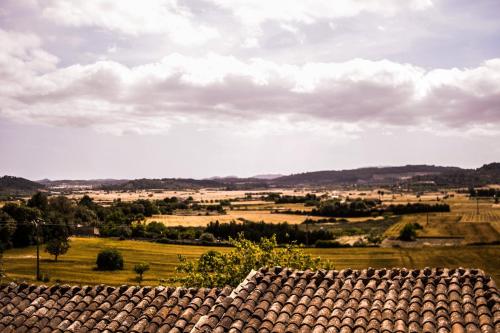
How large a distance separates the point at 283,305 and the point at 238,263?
59.7 feet

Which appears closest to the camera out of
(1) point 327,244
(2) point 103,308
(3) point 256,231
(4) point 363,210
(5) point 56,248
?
(2) point 103,308

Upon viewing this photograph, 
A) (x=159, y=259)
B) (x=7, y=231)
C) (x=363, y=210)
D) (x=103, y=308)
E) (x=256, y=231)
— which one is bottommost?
(x=159, y=259)

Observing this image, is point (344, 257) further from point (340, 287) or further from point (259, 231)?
point (340, 287)

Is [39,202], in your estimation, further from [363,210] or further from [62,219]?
[363,210]

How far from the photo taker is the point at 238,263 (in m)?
30.2

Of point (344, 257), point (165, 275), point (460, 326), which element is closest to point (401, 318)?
point (460, 326)

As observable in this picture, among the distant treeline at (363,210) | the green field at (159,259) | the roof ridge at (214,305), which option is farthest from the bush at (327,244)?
the roof ridge at (214,305)

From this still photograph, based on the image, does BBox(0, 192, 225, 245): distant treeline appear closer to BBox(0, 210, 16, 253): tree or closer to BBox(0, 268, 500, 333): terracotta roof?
BBox(0, 210, 16, 253): tree

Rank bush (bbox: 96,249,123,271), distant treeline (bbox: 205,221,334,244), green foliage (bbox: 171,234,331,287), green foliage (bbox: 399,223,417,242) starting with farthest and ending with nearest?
distant treeline (bbox: 205,221,334,244)
green foliage (bbox: 399,223,417,242)
bush (bbox: 96,249,123,271)
green foliage (bbox: 171,234,331,287)

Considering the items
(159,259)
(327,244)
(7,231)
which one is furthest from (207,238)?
(7,231)

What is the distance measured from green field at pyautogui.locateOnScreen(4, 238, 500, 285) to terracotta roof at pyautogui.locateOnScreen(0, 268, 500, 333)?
46558 millimetres

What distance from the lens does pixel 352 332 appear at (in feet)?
35.6

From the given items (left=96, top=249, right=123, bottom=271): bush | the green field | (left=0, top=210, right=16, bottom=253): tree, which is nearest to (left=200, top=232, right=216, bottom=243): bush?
the green field

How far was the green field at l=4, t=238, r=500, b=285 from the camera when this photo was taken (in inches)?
2527
